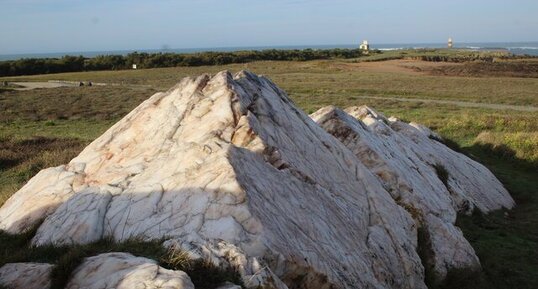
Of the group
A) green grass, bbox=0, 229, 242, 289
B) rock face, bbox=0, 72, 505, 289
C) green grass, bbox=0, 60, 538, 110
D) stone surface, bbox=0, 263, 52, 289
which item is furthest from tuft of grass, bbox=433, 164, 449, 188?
green grass, bbox=0, 60, 538, 110

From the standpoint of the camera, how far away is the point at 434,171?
57.7 ft

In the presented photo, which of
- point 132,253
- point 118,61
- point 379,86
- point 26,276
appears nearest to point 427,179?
point 132,253

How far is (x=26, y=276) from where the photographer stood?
664 centimetres

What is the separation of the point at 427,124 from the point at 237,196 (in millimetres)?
30529

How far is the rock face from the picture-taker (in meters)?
7.95

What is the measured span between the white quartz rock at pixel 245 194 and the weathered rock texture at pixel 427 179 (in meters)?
1.11

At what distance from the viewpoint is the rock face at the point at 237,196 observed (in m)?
7.95

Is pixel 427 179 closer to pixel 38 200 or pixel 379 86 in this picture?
pixel 38 200

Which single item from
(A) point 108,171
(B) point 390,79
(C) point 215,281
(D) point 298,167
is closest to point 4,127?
(A) point 108,171

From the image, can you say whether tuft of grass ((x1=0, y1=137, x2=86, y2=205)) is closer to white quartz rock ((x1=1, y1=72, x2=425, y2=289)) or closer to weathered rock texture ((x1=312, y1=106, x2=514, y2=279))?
white quartz rock ((x1=1, y1=72, x2=425, y2=289))

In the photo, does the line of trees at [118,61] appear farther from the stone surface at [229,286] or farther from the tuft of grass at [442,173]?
the stone surface at [229,286]

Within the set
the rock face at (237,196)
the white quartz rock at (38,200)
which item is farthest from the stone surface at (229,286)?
the white quartz rock at (38,200)

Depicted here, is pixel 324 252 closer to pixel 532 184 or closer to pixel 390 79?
pixel 532 184

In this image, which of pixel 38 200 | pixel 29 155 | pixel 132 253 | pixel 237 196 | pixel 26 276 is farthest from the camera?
pixel 29 155
